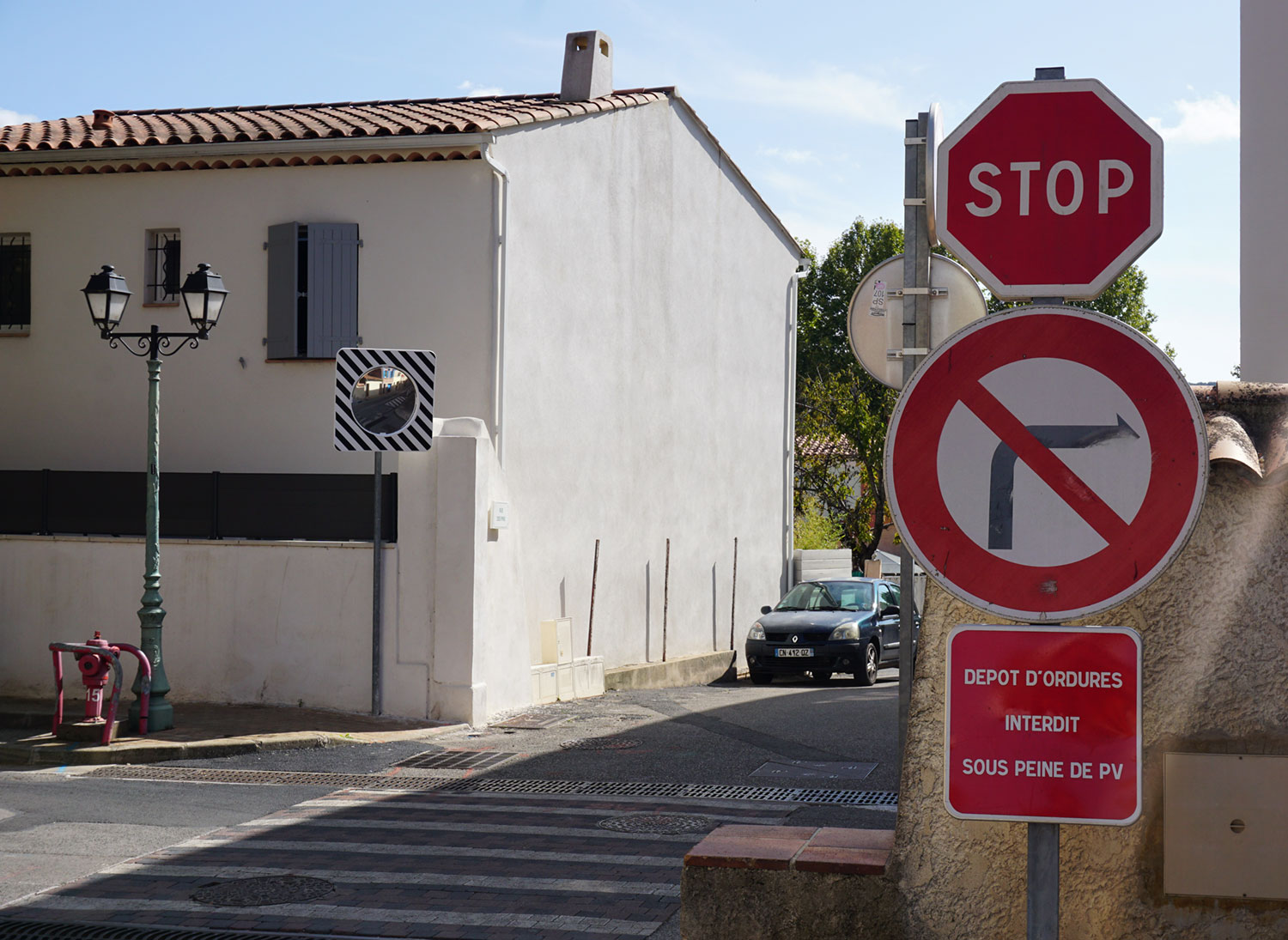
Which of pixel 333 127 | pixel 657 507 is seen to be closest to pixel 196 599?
pixel 333 127

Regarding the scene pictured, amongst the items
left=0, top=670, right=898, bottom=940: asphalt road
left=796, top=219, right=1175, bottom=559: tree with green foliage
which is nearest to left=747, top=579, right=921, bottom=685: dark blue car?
left=0, top=670, right=898, bottom=940: asphalt road

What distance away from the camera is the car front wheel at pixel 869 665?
2081cm

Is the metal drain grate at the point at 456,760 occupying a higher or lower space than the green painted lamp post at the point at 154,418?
lower

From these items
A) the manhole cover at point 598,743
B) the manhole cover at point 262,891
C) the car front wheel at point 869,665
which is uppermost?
the manhole cover at point 262,891

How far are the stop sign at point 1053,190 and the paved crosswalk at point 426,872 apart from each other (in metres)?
4.18

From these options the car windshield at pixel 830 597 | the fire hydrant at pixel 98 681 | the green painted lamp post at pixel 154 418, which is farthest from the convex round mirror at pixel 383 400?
the car windshield at pixel 830 597

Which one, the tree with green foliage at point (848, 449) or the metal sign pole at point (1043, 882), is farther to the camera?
the tree with green foliage at point (848, 449)

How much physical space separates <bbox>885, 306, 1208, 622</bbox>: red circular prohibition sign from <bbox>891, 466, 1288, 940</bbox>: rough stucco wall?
42.6 inches

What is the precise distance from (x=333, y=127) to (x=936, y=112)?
453 inches

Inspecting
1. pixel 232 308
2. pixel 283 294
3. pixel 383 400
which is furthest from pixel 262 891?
pixel 232 308

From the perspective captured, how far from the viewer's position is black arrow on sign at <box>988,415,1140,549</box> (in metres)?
2.70

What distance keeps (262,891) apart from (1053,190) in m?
5.67

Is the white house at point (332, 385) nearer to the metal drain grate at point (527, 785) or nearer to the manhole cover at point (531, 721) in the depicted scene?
the manhole cover at point (531, 721)

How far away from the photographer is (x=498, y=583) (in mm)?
14461
